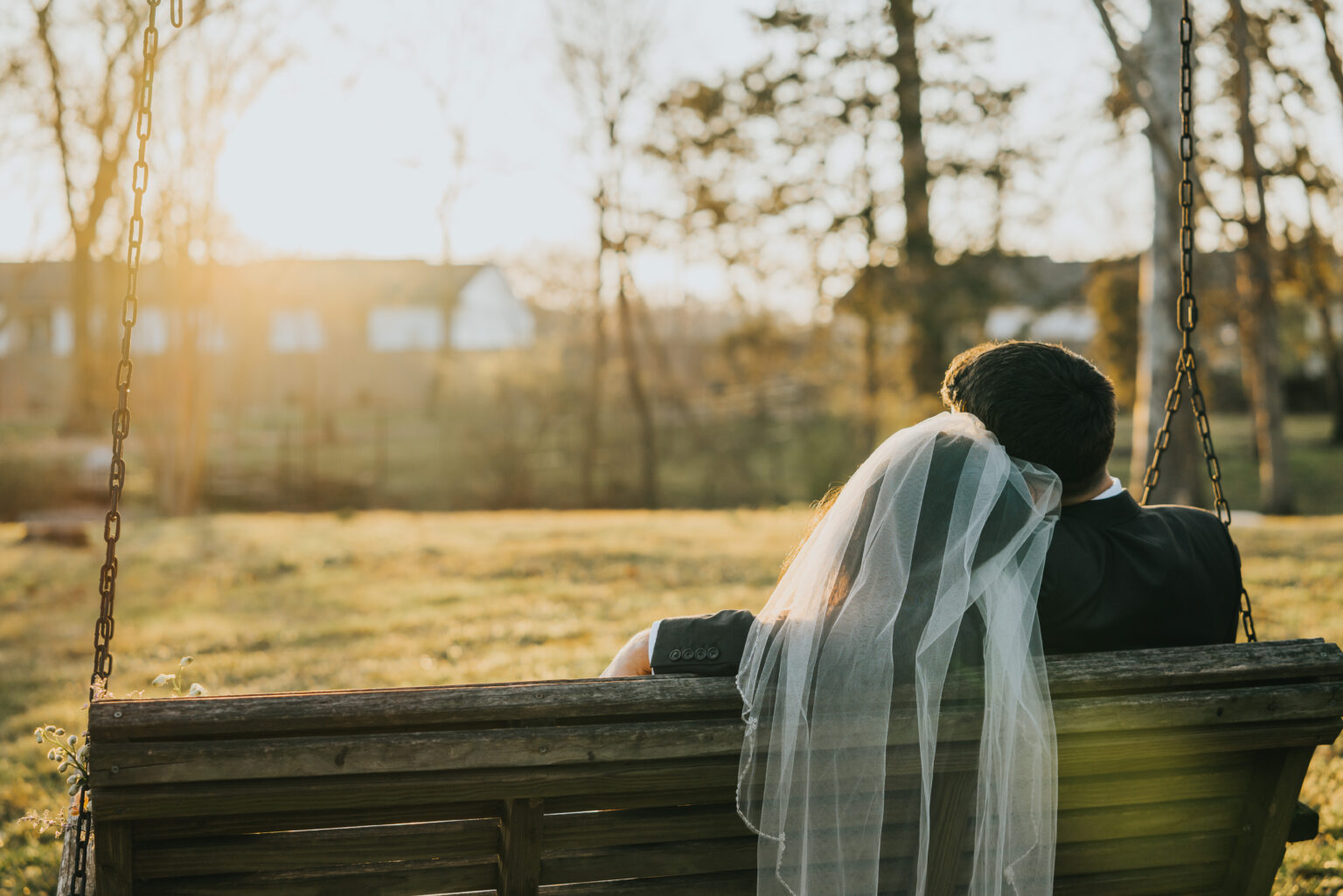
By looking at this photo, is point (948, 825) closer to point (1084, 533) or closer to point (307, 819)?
point (1084, 533)

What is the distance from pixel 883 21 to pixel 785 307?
205 inches

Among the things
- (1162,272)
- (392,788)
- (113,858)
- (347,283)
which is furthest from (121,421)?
(347,283)

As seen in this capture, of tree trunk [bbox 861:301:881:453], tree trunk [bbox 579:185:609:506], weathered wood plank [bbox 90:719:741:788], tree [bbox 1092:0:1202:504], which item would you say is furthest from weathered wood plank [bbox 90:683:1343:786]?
tree trunk [bbox 579:185:609:506]

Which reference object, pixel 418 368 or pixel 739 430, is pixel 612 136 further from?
pixel 418 368

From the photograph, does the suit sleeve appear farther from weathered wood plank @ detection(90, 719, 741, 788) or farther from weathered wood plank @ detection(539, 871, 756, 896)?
weathered wood plank @ detection(539, 871, 756, 896)

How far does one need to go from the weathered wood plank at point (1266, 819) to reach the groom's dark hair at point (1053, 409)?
2.28 ft

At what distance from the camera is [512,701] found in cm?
192

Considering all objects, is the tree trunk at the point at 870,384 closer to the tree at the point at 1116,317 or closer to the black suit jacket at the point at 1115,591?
the tree at the point at 1116,317

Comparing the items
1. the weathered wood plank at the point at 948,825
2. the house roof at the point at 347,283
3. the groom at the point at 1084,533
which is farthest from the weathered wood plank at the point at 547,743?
the house roof at the point at 347,283

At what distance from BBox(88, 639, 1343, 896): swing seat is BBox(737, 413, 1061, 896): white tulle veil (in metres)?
0.04

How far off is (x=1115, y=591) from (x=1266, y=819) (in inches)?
23.7

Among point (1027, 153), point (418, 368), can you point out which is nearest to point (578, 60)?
point (1027, 153)

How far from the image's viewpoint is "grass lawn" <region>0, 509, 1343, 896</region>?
5.95m

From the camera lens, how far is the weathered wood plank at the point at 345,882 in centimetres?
203
